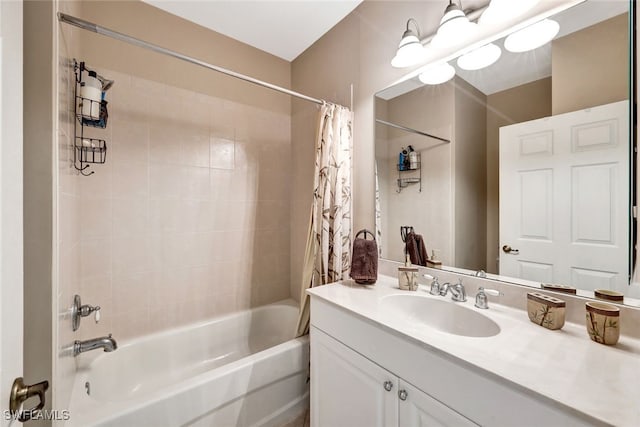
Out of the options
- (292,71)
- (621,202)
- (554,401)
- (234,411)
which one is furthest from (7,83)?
(292,71)

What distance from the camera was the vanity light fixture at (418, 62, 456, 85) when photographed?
4.25 feet

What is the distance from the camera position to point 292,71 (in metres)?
2.39

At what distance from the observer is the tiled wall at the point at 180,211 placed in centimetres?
156

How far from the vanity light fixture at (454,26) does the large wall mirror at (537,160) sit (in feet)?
0.41

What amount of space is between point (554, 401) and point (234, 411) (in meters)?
1.39

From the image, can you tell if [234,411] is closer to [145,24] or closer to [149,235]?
[149,235]

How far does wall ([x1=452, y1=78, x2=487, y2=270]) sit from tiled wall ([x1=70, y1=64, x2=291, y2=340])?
149 cm

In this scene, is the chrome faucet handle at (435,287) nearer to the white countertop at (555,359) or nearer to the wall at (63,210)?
the white countertop at (555,359)

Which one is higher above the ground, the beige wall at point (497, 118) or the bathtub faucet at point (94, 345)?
the beige wall at point (497, 118)

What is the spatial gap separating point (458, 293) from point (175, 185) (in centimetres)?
188

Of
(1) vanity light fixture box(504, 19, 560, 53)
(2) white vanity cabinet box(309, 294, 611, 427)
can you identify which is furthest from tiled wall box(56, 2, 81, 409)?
(1) vanity light fixture box(504, 19, 560, 53)

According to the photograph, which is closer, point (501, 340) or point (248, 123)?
point (501, 340)

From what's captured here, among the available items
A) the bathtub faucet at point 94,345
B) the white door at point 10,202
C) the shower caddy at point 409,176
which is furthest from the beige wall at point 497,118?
the bathtub faucet at point 94,345

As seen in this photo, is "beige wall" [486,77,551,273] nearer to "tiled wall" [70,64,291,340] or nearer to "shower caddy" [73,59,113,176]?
"tiled wall" [70,64,291,340]
